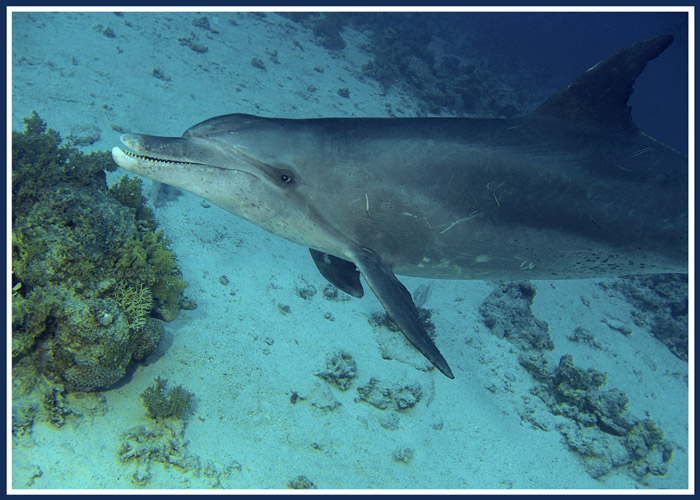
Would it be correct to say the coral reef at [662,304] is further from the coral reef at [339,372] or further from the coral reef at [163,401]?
the coral reef at [163,401]

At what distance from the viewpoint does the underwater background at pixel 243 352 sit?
358 centimetres

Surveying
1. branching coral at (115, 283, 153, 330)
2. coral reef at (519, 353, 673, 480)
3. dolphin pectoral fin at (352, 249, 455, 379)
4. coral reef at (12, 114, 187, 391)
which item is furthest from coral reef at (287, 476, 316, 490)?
coral reef at (519, 353, 673, 480)

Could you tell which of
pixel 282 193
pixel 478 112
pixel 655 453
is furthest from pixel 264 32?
pixel 655 453

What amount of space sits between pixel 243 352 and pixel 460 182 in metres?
3.33

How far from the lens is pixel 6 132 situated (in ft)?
11.8

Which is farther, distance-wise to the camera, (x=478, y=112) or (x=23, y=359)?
(x=478, y=112)

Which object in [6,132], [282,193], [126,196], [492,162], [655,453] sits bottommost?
[655,453]

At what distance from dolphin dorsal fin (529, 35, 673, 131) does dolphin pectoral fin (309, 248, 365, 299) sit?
255 centimetres

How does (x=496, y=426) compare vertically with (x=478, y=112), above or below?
below

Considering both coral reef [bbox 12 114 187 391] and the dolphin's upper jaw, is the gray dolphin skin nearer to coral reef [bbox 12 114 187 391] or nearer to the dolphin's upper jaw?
the dolphin's upper jaw

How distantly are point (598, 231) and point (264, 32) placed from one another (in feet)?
56.2

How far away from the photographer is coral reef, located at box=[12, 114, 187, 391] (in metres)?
3.52

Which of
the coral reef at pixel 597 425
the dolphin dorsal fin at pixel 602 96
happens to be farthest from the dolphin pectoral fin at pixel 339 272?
the coral reef at pixel 597 425

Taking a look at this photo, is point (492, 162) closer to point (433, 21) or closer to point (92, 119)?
point (92, 119)
